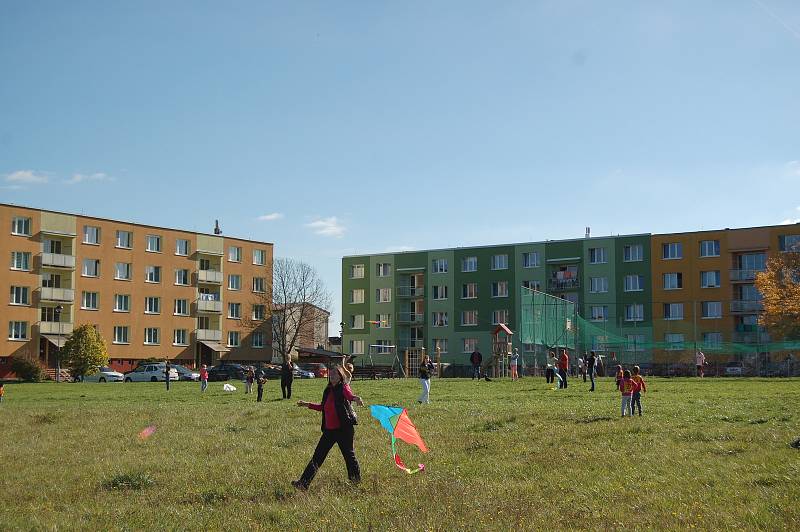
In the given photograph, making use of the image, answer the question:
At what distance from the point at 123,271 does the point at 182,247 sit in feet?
25.1

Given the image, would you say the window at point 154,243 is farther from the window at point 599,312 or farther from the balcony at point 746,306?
the balcony at point 746,306

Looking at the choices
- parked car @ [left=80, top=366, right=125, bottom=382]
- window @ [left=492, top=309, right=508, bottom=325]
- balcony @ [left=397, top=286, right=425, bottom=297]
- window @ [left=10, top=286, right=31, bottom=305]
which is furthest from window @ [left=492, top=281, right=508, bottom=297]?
window @ [left=10, top=286, right=31, bottom=305]

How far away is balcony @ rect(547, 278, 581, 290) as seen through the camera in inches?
3588

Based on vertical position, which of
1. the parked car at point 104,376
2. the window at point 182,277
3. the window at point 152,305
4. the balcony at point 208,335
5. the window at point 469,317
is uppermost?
the window at point 182,277

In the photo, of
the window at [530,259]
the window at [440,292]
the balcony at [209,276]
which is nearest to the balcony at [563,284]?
the window at [530,259]

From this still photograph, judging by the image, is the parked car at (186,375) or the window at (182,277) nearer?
the parked car at (186,375)

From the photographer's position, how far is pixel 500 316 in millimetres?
94938

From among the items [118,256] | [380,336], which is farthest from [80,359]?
[380,336]

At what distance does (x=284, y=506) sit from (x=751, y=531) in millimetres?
5887

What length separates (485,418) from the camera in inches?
894

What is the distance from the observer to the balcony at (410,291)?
102 meters

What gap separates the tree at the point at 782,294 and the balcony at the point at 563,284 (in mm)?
22139

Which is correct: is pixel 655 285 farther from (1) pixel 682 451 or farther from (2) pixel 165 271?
(1) pixel 682 451

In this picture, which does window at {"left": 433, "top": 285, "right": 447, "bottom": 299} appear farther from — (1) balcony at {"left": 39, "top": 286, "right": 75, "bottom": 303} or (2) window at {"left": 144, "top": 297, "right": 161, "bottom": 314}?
(1) balcony at {"left": 39, "top": 286, "right": 75, "bottom": 303}
